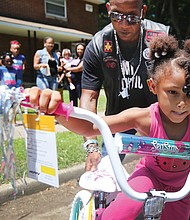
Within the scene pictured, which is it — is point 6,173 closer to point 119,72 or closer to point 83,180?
point 83,180

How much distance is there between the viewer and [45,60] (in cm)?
731

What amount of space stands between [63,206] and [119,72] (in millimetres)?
1497

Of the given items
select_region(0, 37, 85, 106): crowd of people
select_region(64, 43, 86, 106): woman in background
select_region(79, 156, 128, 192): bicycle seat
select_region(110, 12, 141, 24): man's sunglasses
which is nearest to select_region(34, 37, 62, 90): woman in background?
select_region(0, 37, 85, 106): crowd of people

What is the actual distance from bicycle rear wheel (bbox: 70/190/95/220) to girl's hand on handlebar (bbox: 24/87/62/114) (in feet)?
2.00

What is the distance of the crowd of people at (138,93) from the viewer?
63.0 inches

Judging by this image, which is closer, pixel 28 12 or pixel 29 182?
pixel 29 182

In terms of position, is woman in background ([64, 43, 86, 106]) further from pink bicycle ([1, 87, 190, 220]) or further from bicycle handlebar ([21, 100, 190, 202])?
bicycle handlebar ([21, 100, 190, 202])

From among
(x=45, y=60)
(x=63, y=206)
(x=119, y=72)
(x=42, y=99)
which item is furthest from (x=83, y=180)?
(x=45, y=60)

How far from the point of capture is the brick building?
609 inches

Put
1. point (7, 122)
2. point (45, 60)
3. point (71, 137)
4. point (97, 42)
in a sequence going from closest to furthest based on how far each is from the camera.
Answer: point (7, 122)
point (97, 42)
point (71, 137)
point (45, 60)

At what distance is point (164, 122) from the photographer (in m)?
1.79

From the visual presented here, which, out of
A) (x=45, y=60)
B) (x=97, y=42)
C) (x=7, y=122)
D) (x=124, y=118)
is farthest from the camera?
(x=45, y=60)

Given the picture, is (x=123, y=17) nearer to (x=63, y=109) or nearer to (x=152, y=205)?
(x=63, y=109)

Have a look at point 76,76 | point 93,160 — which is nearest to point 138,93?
point 93,160
